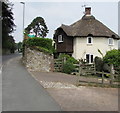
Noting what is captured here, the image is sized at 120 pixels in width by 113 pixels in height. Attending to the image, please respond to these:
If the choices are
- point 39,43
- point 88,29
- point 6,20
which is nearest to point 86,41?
point 88,29

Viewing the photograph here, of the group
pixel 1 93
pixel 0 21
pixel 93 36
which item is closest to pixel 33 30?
pixel 0 21

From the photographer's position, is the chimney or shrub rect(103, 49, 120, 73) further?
the chimney

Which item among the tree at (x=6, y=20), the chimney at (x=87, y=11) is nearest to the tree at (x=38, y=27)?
the tree at (x=6, y=20)

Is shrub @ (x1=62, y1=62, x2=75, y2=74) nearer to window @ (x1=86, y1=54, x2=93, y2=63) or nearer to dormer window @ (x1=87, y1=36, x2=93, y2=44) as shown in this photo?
window @ (x1=86, y1=54, x2=93, y2=63)

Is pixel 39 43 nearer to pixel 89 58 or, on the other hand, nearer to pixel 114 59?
pixel 114 59

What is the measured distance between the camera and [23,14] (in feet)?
90.6

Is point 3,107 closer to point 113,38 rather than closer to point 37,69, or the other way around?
point 37,69

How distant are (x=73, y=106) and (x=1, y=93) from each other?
3.58 meters

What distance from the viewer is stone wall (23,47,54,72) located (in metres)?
17.1

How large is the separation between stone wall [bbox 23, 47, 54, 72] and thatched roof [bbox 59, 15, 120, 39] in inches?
365

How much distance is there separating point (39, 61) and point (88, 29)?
12145 millimetres

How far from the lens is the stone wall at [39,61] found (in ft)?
56.2

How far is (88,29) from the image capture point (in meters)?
26.3

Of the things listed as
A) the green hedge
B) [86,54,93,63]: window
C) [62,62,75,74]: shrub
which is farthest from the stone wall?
[86,54,93,63]: window
